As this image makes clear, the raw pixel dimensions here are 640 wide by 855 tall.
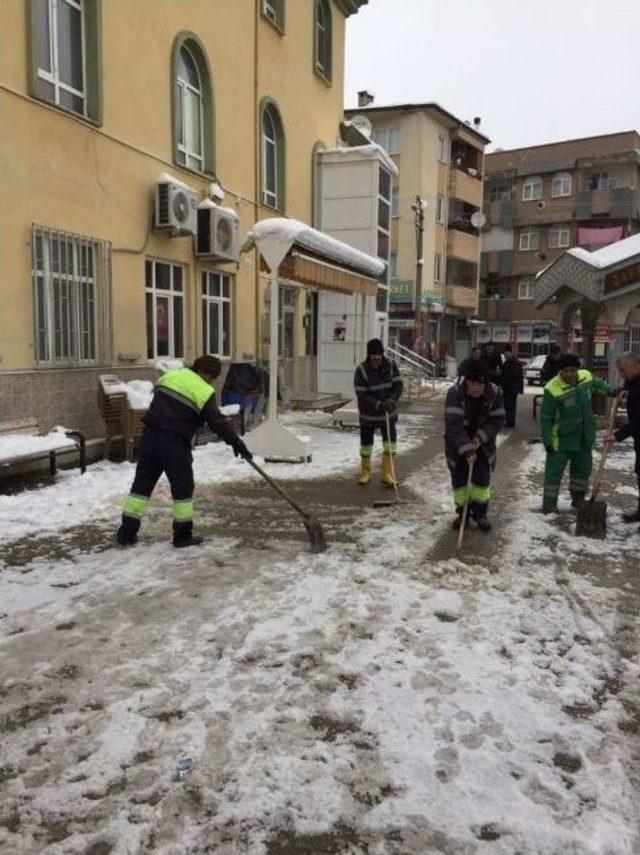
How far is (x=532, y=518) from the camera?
6.82m

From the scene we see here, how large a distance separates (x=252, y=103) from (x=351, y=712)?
13.5 metres

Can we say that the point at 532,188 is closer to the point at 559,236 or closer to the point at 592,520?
the point at 559,236

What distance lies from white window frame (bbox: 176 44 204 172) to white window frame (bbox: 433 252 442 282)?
24.5 metres

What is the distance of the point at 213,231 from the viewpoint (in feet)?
39.3

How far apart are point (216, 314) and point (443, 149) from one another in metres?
26.5

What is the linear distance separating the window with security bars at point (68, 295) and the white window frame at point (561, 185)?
38.7m

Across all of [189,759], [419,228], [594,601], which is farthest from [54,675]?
[419,228]

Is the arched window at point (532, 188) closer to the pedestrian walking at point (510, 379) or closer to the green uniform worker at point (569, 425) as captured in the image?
the pedestrian walking at point (510, 379)

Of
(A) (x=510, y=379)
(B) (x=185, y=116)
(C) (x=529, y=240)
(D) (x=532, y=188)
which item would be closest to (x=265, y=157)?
(B) (x=185, y=116)

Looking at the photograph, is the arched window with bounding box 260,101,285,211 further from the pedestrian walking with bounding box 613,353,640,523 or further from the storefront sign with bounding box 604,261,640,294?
A: the pedestrian walking with bounding box 613,353,640,523

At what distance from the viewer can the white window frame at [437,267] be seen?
3572 cm

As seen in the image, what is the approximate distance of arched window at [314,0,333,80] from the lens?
17203mm

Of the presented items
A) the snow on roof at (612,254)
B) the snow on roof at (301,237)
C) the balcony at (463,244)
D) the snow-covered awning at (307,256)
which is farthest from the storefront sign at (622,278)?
the balcony at (463,244)

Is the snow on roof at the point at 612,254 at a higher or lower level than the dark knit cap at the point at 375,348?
higher
